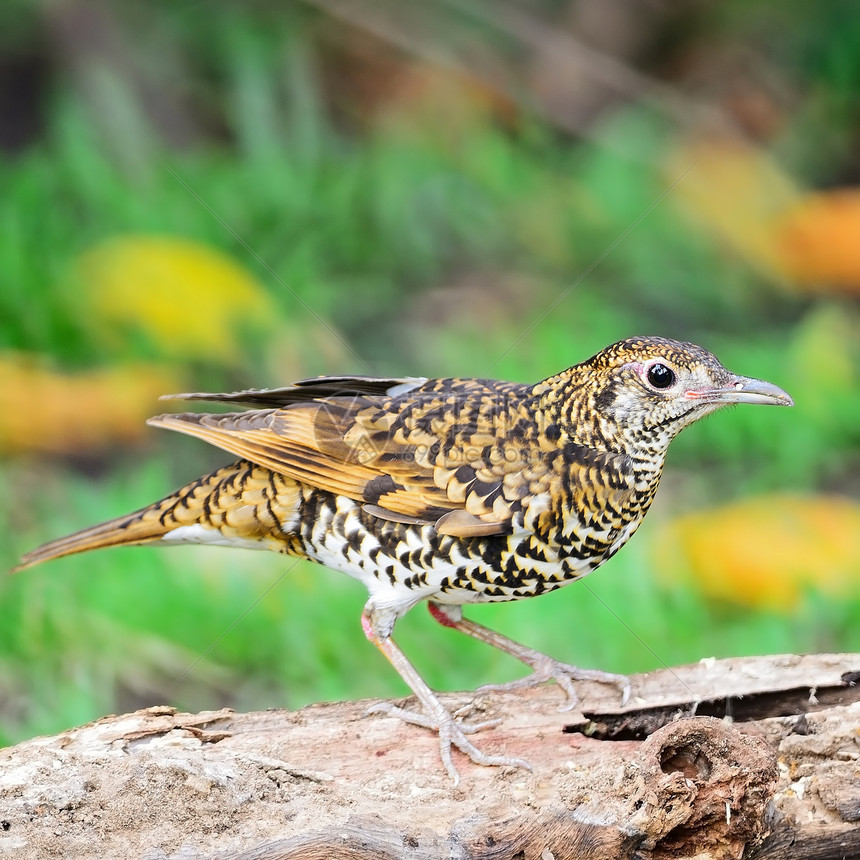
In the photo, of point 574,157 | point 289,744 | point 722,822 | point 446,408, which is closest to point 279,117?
point 574,157

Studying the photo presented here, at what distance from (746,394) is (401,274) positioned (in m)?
5.03

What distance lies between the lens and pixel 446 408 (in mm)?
4141

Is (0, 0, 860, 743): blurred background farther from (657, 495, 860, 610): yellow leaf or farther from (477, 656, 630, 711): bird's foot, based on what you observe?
(477, 656, 630, 711): bird's foot

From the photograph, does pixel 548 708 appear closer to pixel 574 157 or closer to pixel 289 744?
pixel 289 744

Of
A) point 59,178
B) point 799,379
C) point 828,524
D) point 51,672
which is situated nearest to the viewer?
point 51,672

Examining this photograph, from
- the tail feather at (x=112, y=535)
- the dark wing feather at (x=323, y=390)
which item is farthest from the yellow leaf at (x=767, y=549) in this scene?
the tail feather at (x=112, y=535)

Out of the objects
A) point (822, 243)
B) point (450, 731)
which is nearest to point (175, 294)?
point (822, 243)

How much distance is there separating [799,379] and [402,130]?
3.50 metres

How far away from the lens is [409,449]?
4.05 metres

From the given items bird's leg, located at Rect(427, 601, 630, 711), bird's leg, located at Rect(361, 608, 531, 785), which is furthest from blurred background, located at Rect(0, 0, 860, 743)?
bird's leg, located at Rect(361, 608, 531, 785)

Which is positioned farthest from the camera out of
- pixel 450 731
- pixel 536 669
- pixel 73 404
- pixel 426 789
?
pixel 73 404

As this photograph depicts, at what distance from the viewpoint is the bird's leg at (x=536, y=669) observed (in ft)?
14.1

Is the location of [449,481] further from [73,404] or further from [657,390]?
[73,404]

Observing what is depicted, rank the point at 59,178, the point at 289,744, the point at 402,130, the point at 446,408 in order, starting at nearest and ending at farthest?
1. the point at 289,744
2. the point at 446,408
3. the point at 59,178
4. the point at 402,130
